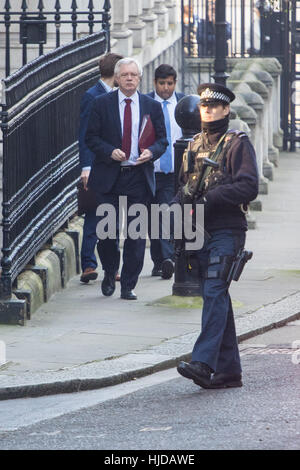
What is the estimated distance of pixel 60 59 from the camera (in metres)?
11.8

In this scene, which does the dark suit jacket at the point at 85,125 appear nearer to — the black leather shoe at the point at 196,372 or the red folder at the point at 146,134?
the red folder at the point at 146,134

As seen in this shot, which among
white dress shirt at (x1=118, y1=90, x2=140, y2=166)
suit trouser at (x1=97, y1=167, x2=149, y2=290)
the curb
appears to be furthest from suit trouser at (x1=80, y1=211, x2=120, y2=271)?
the curb

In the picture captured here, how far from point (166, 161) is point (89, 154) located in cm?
82

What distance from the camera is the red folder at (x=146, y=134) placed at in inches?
427

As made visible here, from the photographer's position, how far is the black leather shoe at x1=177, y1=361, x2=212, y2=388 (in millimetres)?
8117

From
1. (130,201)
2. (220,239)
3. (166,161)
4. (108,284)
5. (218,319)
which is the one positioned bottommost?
(108,284)

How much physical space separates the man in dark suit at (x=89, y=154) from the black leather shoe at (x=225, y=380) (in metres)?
3.52

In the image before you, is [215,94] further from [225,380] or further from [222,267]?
[225,380]

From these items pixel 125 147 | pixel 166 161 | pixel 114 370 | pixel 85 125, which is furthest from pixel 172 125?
pixel 114 370

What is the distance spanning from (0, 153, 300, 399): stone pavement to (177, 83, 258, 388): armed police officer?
0.63 m

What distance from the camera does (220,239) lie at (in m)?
8.24

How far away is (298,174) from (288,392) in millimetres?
13901

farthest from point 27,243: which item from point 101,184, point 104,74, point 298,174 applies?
point 298,174

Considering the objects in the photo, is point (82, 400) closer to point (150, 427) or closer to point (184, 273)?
point (150, 427)
